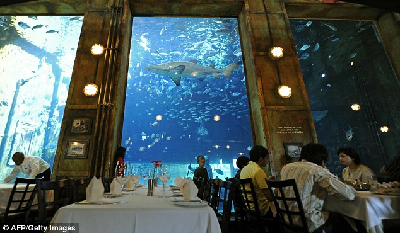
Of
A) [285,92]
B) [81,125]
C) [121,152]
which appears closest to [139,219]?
[121,152]

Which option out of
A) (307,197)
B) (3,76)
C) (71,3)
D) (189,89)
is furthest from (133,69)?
(307,197)

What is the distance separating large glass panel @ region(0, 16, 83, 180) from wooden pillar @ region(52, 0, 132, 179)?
8919 mm

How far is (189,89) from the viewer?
40.2 meters

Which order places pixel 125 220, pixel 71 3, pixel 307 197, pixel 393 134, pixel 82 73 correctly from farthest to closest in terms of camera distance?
1. pixel 393 134
2. pixel 71 3
3. pixel 82 73
4. pixel 307 197
5. pixel 125 220

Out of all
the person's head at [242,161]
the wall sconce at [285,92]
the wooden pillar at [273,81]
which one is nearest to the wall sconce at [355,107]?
the wooden pillar at [273,81]

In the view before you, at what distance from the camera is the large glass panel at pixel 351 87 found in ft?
26.9

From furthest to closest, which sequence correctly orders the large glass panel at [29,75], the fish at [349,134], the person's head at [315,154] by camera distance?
the large glass panel at [29,75], the fish at [349,134], the person's head at [315,154]

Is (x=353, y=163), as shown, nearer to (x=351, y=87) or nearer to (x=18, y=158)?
(x=18, y=158)

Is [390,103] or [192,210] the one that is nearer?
[192,210]

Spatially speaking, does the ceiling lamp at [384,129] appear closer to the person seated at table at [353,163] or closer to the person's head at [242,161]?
the person seated at table at [353,163]

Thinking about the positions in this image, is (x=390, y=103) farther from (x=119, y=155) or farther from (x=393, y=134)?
(x=119, y=155)

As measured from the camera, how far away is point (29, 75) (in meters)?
19.6

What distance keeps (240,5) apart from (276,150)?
4.42m

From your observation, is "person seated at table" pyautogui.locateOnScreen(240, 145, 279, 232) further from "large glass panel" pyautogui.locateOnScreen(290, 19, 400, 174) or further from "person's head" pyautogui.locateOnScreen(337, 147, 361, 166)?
"large glass panel" pyautogui.locateOnScreen(290, 19, 400, 174)
